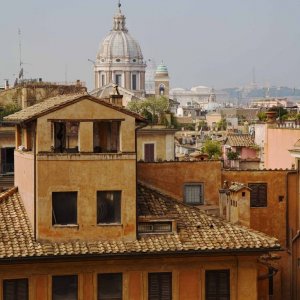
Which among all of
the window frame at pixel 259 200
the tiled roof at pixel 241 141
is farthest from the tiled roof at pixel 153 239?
the tiled roof at pixel 241 141

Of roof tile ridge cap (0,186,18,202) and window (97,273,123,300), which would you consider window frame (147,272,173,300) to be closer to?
window (97,273,123,300)

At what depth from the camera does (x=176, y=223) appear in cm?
2369

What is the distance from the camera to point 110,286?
23.1 m

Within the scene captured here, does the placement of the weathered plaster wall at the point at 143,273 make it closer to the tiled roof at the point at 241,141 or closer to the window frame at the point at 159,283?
the window frame at the point at 159,283

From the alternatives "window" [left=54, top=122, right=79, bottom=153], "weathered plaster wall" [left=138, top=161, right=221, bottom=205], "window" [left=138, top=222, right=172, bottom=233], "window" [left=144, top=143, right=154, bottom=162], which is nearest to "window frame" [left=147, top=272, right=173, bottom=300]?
"window" [left=138, top=222, right=172, bottom=233]

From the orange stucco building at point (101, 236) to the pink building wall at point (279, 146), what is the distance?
15.7 metres

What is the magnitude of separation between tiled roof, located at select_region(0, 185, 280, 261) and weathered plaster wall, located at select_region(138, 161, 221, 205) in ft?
18.1

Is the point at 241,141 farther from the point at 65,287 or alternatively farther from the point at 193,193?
the point at 65,287

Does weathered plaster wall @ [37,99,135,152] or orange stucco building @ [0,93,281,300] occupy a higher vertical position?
weathered plaster wall @ [37,99,135,152]

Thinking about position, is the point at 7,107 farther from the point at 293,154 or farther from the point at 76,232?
the point at 76,232

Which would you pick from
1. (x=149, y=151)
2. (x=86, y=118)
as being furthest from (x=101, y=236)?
(x=149, y=151)

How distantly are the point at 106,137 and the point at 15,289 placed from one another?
4218mm

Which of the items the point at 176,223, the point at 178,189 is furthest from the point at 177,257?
the point at 178,189

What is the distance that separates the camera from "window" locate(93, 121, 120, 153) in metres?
23.5
